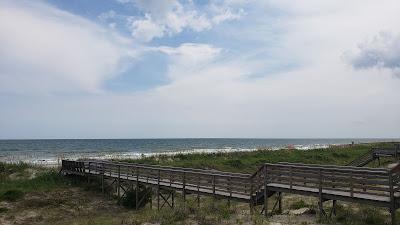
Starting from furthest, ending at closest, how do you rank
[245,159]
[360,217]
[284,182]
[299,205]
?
[245,159] → [299,205] → [284,182] → [360,217]

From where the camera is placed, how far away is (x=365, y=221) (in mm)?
14492

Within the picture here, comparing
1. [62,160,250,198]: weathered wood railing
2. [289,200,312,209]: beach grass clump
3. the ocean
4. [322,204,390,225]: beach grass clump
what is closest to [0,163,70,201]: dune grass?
[62,160,250,198]: weathered wood railing

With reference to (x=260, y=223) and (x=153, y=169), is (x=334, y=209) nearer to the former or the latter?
(x=260, y=223)

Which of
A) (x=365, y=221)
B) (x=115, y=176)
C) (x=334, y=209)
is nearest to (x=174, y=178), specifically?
(x=115, y=176)

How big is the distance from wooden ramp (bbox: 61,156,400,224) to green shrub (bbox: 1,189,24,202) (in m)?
5.80

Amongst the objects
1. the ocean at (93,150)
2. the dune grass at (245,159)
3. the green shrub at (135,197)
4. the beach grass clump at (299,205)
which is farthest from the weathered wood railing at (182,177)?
the ocean at (93,150)

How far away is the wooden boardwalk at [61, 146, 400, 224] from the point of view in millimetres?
14309

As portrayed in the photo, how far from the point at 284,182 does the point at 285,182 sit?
2.7 inches

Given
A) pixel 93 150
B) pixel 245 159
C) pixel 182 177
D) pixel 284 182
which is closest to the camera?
pixel 284 182

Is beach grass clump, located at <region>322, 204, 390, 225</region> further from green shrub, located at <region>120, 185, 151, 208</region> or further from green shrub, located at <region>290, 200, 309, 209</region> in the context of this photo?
green shrub, located at <region>120, 185, 151, 208</region>

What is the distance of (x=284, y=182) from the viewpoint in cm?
1794

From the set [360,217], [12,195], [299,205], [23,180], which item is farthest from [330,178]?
[23,180]

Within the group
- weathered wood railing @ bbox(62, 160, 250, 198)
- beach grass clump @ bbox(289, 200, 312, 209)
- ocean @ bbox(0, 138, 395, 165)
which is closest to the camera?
weathered wood railing @ bbox(62, 160, 250, 198)

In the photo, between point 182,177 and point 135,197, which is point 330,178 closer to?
point 182,177
